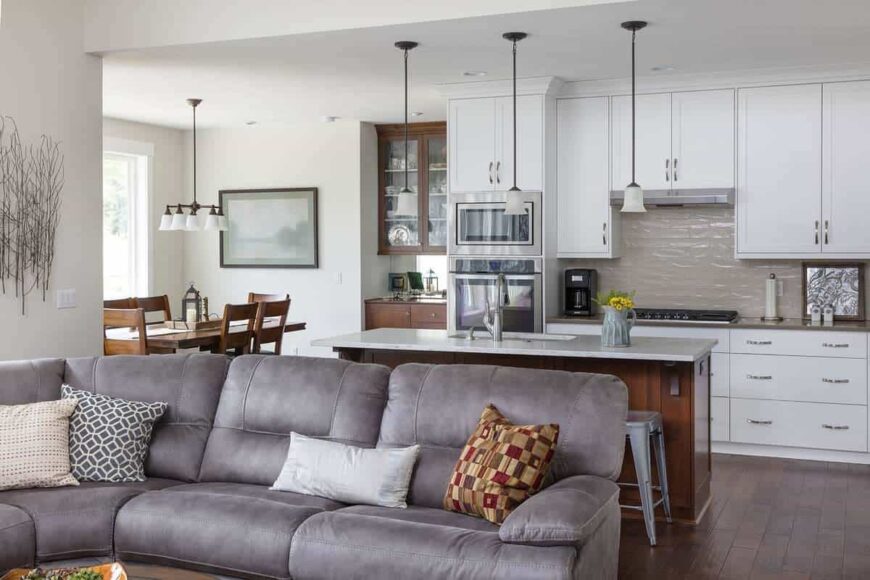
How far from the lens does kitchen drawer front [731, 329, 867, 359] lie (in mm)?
5758

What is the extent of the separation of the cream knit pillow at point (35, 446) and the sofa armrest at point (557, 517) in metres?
1.85

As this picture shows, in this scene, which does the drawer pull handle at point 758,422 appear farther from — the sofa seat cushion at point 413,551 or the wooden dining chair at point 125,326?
the wooden dining chair at point 125,326

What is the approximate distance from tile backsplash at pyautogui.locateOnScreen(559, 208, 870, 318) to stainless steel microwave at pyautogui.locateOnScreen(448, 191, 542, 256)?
0.52 metres

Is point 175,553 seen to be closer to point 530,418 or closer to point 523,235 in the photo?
point 530,418

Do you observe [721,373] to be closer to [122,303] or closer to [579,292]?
[579,292]

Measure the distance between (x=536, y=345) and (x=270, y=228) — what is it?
4258 millimetres

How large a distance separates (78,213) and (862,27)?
4298 mm

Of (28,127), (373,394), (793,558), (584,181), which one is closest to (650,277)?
(584,181)

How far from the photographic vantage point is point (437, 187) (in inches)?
323

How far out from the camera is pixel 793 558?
401 cm

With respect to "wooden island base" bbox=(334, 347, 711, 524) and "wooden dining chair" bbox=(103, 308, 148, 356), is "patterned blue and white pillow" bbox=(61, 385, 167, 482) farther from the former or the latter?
"wooden island base" bbox=(334, 347, 711, 524)

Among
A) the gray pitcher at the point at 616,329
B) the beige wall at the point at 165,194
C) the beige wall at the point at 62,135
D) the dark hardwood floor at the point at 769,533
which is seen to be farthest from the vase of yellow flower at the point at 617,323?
the beige wall at the point at 165,194

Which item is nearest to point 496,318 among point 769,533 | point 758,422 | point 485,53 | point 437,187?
point 485,53

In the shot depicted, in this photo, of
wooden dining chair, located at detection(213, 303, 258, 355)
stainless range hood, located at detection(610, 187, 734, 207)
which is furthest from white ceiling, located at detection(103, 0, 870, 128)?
wooden dining chair, located at detection(213, 303, 258, 355)
